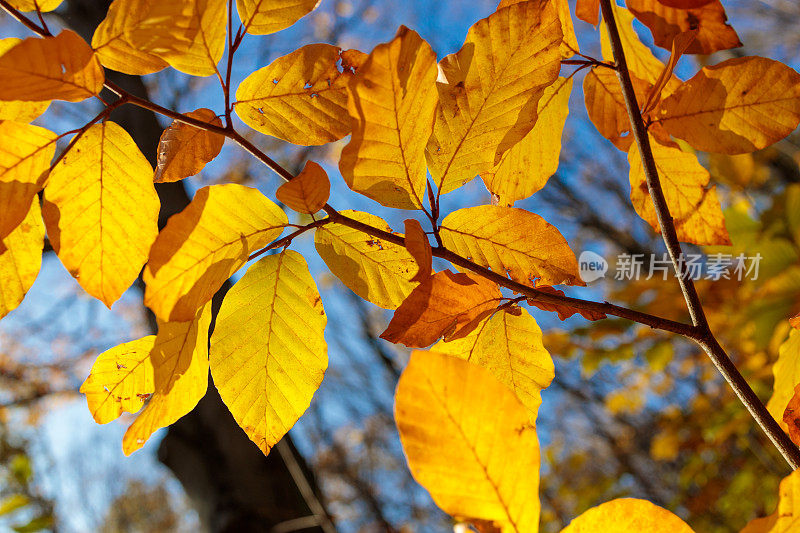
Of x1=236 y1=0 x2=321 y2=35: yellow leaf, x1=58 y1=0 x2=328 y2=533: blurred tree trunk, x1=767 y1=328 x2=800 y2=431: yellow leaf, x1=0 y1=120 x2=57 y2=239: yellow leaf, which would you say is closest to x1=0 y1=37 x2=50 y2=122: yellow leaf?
x1=0 y1=120 x2=57 y2=239: yellow leaf

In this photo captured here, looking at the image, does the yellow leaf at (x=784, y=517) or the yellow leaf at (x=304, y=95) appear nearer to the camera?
A: the yellow leaf at (x=784, y=517)

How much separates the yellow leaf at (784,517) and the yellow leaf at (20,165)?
0.36 m

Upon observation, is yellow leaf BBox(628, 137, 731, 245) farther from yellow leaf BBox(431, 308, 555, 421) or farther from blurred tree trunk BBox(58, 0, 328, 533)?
blurred tree trunk BBox(58, 0, 328, 533)

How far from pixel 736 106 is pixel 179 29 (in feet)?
1.25

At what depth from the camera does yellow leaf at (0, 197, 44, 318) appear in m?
0.32

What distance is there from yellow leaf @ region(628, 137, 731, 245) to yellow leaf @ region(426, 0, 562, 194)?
0.18 meters

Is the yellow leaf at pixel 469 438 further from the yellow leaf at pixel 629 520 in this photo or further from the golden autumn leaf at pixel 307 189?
the golden autumn leaf at pixel 307 189

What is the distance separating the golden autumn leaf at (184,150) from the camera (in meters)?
0.35

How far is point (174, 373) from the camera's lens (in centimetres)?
33

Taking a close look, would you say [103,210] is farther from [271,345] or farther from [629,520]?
[629,520]

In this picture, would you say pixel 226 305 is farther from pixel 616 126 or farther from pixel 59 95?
pixel 616 126

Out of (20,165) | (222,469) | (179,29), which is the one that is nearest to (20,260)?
A: (20,165)

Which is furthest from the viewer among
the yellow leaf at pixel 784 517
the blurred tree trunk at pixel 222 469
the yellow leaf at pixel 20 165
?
the blurred tree trunk at pixel 222 469

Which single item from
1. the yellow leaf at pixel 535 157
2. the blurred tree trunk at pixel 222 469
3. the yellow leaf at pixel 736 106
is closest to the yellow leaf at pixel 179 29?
the yellow leaf at pixel 535 157
